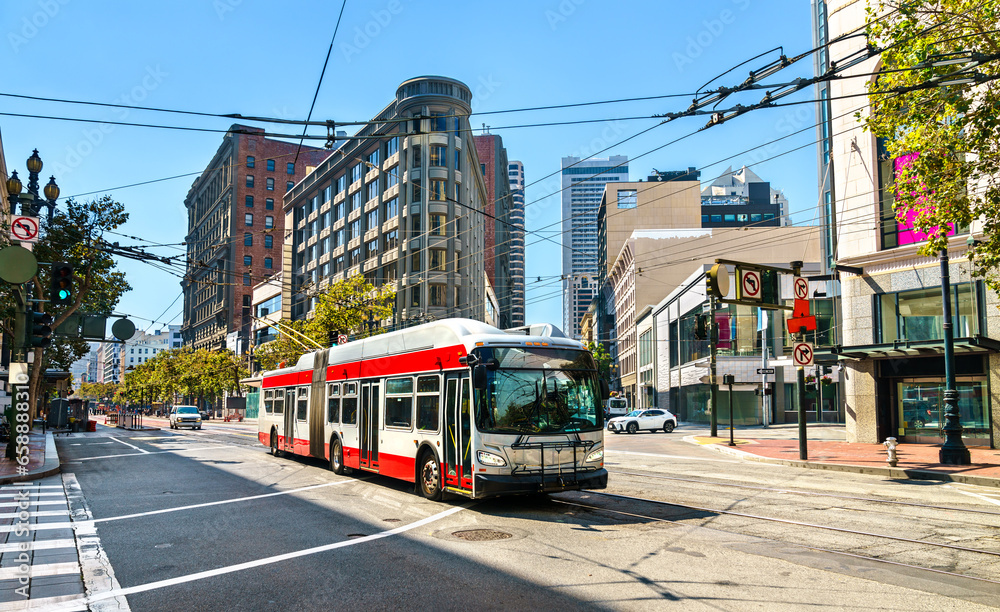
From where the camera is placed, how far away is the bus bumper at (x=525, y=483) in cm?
1109

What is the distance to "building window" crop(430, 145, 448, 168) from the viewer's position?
203 ft

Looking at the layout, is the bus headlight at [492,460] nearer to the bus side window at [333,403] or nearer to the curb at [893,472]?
the bus side window at [333,403]

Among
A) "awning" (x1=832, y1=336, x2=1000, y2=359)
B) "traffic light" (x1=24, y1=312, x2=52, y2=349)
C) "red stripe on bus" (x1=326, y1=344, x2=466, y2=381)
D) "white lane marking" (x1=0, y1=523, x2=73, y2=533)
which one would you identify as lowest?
"white lane marking" (x1=0, y1=523, x2=73, y2=533)

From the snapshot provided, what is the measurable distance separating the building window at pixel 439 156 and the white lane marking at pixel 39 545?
54.3m

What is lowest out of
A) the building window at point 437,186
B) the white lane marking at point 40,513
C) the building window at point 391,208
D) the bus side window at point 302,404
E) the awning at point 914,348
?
the white lane marking at point 40,513

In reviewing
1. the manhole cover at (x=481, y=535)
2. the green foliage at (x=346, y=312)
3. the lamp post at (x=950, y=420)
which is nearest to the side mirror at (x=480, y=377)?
the manhole cover at (x=481, y=535)

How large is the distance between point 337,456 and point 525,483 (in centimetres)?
823

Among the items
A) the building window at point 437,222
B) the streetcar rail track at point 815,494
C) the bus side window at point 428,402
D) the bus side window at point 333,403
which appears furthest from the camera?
the building window at point 437,222

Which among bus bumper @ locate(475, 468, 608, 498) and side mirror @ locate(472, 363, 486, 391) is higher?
side mirror @ locate(472, 363, 486, 391)

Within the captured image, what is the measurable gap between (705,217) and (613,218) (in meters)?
16.3

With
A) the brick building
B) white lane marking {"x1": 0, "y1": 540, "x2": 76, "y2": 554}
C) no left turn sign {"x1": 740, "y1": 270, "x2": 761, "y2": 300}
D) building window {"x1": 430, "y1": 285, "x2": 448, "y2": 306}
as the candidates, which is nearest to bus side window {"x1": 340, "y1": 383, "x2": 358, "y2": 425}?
white lane marking {"x1": 0, "y1": 540, "x2": 76, "y2": 554}

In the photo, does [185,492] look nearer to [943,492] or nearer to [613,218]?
[943,492]

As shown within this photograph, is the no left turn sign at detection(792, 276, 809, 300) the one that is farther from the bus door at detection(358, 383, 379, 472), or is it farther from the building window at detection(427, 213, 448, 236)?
the building window at detection(427, 213, 448, 236)

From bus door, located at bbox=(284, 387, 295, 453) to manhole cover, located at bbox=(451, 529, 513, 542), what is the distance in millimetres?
13656
